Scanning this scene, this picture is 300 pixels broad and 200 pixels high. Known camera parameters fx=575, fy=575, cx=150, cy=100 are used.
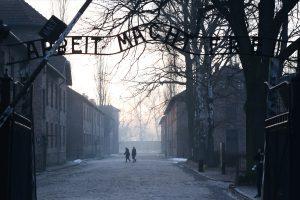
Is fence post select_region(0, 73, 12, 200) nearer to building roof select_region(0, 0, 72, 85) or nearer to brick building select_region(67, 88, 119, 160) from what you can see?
building roof select_region(0, 0, 72, 85)

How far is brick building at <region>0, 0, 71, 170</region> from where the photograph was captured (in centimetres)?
4084

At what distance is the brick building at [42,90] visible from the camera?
40844mm

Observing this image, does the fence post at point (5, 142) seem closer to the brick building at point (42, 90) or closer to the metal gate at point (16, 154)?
the metal gate at point (16, 154)

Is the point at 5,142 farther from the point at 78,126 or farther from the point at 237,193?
the point at 78,126

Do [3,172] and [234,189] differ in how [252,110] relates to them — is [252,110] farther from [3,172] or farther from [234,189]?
[3,172]

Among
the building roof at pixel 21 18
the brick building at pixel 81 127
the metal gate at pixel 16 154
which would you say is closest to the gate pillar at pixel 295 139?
the metal gate at pixel 16 154

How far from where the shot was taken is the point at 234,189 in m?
20.0

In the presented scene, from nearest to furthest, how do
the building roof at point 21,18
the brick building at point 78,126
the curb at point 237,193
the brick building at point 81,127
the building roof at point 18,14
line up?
the curb at point 237,193, the building roof at point 21,18, the building roof at point 18,14, the brick building at point 78,126, the brick building at point 81,127

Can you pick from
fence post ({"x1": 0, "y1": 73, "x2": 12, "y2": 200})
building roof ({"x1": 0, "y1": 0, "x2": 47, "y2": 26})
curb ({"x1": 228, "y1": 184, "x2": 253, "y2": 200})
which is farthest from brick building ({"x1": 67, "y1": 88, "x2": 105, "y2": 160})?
fence post ({"x1": 0, "y1": 73, "x2": 12, "y2": 200})

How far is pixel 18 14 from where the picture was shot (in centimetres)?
4584

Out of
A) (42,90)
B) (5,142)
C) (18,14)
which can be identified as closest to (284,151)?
(5,142)

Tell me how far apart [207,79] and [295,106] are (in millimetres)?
29789

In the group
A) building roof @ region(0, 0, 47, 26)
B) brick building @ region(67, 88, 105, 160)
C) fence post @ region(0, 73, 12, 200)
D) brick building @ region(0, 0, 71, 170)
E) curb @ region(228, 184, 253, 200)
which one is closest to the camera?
fence post @ region(0, 73, 12, 200)

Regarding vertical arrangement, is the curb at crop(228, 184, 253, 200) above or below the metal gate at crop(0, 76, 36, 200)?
below
